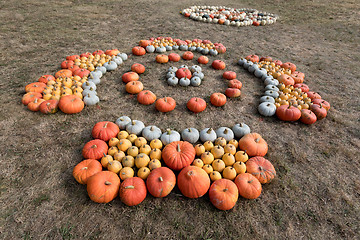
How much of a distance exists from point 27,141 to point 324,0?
31347 millimetres

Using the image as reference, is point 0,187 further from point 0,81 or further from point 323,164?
point 323,164

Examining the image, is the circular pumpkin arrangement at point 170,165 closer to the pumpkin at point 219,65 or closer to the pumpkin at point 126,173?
the pumpkin at point 126,173

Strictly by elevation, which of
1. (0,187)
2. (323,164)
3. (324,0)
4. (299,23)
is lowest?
(0,187)

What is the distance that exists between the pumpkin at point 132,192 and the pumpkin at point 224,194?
1.42 m

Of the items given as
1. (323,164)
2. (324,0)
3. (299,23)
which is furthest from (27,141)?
(324,0)

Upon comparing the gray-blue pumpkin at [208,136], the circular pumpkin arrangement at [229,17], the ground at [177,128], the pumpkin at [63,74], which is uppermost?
the circular pumpkin arrangement at [229,17]

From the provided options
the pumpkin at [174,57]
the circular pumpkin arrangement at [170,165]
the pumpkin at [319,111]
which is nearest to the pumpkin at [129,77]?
the pumpkin at [174,57]

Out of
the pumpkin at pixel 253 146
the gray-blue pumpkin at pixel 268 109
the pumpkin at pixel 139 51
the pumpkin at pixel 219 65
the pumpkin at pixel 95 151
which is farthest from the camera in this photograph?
the pumpkin at pixel 139 51

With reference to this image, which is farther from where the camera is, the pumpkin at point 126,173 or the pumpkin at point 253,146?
the pumpkin at point 253,146

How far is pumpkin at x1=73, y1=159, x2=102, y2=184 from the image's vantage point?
159 inches

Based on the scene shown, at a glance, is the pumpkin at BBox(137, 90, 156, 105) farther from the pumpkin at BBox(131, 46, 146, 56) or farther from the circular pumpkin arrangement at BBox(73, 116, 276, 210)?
the pumpkin at BBox(131, 46, 146, 56)

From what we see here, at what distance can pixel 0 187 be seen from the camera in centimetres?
401

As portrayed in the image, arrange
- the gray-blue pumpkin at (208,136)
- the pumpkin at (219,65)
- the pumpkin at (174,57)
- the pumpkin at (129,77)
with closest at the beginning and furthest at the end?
the gray-blue pumpkin at (208,136) → the pumpkin at (129,77) → the pumpkin at (219,65) → the pumpkin at (174,57)

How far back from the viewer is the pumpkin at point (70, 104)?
19.0 feet
